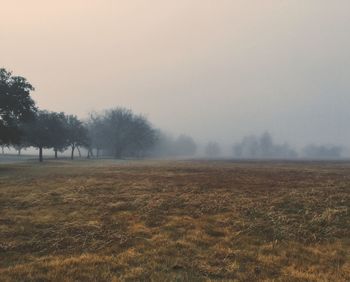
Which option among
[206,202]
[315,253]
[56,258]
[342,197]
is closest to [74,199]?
[206,202]

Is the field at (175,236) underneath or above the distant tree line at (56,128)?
underneath

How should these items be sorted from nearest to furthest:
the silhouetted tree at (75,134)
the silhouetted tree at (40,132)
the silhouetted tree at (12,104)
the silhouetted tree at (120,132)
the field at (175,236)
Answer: the field at (175,236)
the silhouetted tree at (12,104)
the silhouetted tree at (40,132)
the silhouetted tree at (75,134)
the silhouetted tree at (120,132)

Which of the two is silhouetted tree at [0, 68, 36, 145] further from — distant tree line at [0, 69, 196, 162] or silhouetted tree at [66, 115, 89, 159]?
silhouetted tree at [66, 115, 89, 159]

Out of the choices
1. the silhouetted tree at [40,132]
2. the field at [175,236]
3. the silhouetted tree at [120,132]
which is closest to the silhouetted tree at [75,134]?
the silhouetted tree at [40,132]

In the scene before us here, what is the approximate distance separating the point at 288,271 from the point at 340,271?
1.31 metres

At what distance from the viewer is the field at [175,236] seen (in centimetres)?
868

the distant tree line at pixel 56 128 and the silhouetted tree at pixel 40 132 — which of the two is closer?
the distant tree line at pixel 56 128

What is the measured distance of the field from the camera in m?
8.68

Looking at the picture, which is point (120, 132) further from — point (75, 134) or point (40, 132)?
point (40, 132)

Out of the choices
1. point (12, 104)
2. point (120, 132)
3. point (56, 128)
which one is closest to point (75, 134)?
point (56, 128)

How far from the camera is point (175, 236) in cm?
1185

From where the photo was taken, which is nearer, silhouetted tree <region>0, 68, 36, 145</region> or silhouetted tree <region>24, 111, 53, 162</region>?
silhouetted tree <region>0, 68, 36, 145</region>

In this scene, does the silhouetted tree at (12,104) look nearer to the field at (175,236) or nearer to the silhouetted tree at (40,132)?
the silhouetted tree at (40,132)

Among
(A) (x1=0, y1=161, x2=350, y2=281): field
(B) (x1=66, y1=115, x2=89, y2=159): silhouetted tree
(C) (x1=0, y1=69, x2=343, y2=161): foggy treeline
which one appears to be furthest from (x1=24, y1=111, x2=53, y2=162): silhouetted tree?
(A) (x1=0, y1=161, x2=350, y2=281): field
